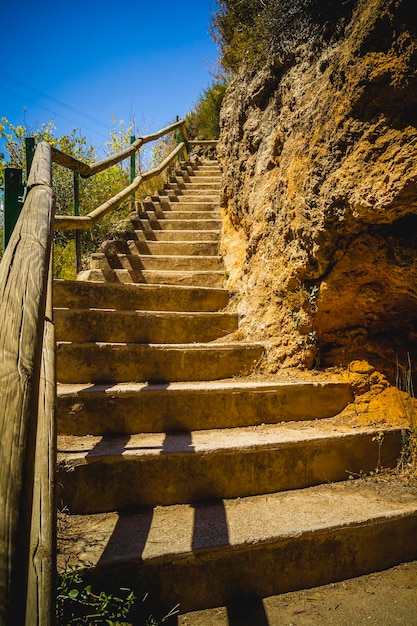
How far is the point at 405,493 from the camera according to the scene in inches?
74.5

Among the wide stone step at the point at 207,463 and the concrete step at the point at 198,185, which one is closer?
the wide stone step at the point at 207,463

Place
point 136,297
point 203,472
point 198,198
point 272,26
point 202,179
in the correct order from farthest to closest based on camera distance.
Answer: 1. point 202,179
2. point 198,198
3. point 136,297
4. point 272,26
5. point 203,472

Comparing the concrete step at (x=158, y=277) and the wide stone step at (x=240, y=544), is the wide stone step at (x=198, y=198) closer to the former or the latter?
the concrete step at (x=158, y=277)

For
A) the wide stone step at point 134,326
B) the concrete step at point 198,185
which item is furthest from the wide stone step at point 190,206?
the wide stone step at point 134,326

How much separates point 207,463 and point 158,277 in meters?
2.28

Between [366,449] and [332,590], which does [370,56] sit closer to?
[366,449]

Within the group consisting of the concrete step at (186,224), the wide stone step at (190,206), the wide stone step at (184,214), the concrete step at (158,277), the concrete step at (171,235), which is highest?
the wide stone step at (190,206)

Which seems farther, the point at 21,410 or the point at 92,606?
the point at 92,606

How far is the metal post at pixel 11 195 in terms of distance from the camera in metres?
2.05

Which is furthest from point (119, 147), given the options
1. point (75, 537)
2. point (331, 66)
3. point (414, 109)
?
point (75, 537)

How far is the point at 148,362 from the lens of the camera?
2494 millimetres

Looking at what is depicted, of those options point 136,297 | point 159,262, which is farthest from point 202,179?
point 136,297

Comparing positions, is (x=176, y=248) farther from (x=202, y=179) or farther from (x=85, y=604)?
(x=85, y=604)

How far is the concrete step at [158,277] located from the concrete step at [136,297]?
0.35m
